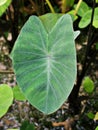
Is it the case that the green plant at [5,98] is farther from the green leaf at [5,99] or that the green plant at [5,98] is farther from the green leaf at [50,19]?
the green leaf at [50,19]

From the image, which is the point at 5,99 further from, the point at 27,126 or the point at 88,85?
the point at 88,85

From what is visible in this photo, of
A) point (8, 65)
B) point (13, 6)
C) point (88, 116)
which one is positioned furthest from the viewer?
point (8, 65)

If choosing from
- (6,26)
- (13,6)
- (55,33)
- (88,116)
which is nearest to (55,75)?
(55,33)

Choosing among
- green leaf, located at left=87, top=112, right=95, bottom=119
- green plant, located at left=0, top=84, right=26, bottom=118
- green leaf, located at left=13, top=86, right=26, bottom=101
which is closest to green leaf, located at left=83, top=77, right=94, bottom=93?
green leaf, located at left=87, top=112, right=95, bottom=119

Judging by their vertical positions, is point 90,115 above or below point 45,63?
below

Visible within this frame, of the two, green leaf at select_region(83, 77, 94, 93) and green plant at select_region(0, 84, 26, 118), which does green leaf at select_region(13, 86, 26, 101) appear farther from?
green leaf at select_region(83, 77, 94, 93)

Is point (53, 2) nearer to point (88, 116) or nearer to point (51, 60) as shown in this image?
point (88, 116)

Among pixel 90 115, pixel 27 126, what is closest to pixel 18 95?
pixel 27 126

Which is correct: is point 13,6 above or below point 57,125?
above
